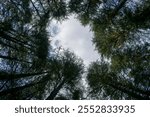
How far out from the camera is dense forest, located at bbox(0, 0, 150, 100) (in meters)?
12.7

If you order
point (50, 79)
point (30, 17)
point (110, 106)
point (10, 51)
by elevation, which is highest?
point (30, 17)

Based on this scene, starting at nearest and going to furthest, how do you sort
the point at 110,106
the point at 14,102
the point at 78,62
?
the point at 110,106, the point at 14,102, the point at 78,62

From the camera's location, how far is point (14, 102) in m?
8.08

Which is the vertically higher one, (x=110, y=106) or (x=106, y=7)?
(x=106, y=7)

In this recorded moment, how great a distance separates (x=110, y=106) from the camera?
296 inches

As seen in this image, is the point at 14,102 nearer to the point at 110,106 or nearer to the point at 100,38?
the point at 110,106

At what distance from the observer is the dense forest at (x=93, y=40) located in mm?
12688

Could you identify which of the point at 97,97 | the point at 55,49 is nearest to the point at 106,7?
Answer: the point at 55,49

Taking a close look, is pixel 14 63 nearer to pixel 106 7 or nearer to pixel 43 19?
pixel 43 19

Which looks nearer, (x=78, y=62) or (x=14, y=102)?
(x=14, y=102)

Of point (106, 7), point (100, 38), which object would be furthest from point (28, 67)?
point (106, 7)

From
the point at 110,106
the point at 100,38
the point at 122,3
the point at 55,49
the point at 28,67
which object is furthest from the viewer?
the point at 55,49

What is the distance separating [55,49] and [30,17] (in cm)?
300

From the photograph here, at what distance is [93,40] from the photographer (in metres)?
14.7
